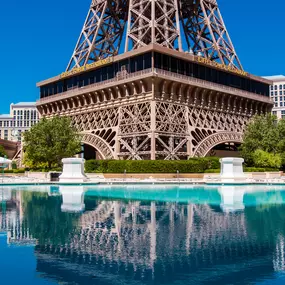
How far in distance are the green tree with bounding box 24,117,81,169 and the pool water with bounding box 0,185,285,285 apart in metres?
30.4

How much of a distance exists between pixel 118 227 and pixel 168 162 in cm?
3067

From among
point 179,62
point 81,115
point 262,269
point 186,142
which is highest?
point 179,62

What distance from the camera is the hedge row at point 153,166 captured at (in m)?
42.5

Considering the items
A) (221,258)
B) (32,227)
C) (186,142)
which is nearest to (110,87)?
(186,142)

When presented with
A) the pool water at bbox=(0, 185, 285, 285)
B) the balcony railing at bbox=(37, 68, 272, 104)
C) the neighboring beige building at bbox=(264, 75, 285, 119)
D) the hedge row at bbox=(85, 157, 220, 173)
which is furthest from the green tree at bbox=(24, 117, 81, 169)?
the neighboring beige building at bbox=(264, 75, 285, 119)

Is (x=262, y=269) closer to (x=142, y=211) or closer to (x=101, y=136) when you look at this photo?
(x=142, y=211)

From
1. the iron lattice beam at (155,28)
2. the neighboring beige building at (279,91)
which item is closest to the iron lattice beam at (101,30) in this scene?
the iron lattice beam at (155,28)

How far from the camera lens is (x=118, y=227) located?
1261 centimetres

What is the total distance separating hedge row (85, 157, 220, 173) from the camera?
42.5 meters

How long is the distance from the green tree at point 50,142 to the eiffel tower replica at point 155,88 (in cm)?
761

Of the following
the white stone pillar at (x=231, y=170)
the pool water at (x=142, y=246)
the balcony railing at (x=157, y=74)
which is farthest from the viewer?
the balcony railing at (x=157, y=74)

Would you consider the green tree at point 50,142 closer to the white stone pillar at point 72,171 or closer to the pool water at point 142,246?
the white stone pillar at point 72,171

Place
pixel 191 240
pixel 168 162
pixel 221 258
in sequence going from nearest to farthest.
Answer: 1. pixel 221 258
2. pixel 191 240
3. pixel 168 162

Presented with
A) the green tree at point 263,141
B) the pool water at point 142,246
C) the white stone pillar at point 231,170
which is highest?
the green tree at point 263,141
